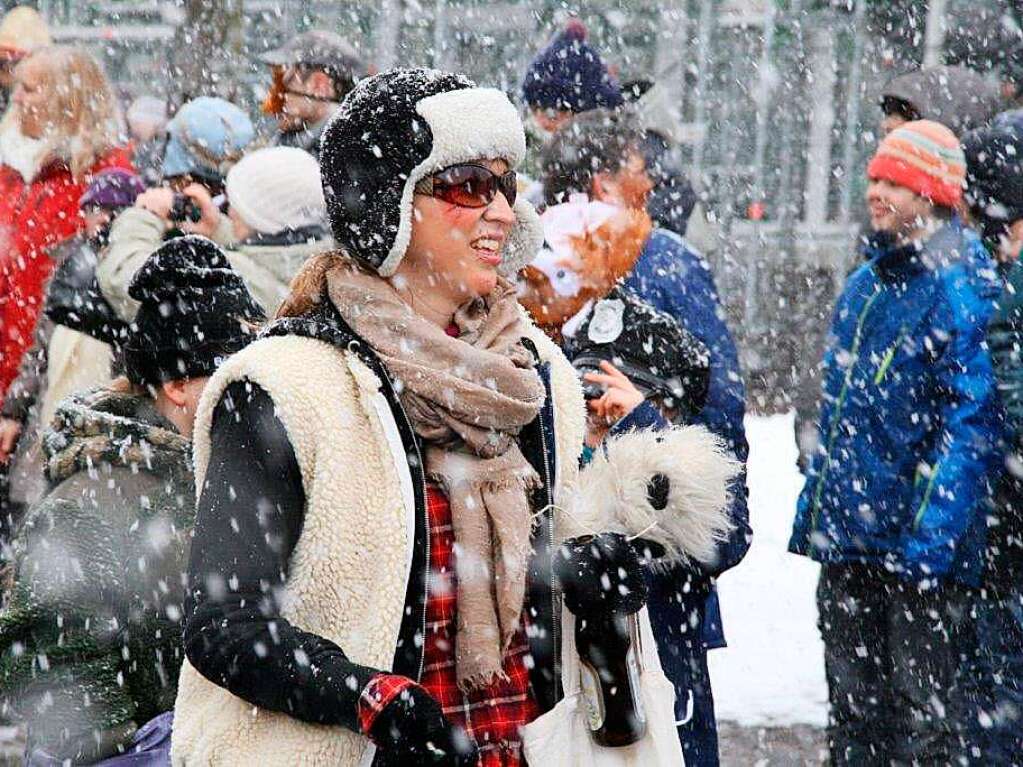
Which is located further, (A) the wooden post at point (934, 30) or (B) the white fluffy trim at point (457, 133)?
(A) the wooden post at point (934, 30)

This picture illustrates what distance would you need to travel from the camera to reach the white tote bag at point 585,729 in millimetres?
2746

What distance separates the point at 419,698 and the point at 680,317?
2645 millimetres

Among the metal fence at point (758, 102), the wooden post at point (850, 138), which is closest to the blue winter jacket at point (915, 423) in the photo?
the metal fence at point (758, 102)

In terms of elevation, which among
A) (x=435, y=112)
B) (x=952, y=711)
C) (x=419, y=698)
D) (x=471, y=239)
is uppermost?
(x=435, y=112)

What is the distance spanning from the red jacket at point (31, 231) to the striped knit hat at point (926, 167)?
299 cm

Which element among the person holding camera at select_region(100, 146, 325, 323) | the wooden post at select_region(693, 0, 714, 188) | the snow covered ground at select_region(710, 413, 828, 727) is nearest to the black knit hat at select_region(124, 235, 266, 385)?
the person holding camera at select_region(100, 146, 325, 323)

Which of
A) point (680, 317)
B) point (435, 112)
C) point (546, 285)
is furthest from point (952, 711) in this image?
point (435, 112)

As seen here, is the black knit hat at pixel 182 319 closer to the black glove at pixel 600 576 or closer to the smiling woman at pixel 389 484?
the smiling woman at pixel 389 484

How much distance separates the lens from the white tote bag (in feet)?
9.01

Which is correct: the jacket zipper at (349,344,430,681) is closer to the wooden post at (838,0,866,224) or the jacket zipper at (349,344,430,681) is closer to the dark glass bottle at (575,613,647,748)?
the dark glass bottle at (575,613,647,748)

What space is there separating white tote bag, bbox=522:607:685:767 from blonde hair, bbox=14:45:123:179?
14.3ft

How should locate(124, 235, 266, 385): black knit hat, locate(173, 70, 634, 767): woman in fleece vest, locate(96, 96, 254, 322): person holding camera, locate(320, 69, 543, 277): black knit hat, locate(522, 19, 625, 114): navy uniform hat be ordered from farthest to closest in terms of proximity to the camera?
locate(522, 19, 625, 114): navy uniform hat → locate(96, 96, 254, 322): person holding camera → locate(124, 235, 266, 385): black knit hat → locate(320, 69, 543, 277): black knit hat → locate(173, 70, 634, 767): woman in fleece vest

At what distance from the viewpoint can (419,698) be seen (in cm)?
245

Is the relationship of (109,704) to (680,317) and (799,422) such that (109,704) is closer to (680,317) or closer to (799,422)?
(680,317)
